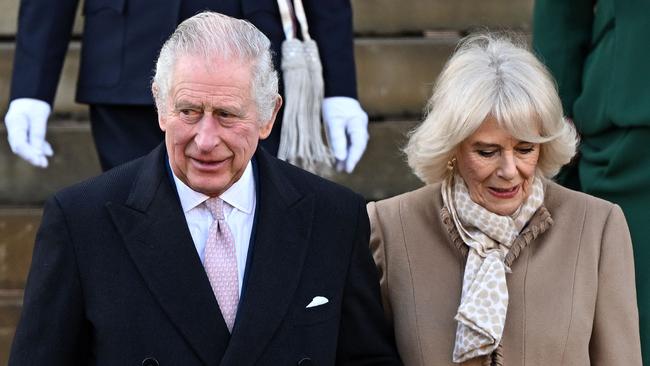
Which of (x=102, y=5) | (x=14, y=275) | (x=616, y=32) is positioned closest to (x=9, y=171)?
(x=14, y=275)

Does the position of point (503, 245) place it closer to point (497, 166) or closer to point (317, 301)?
point (497, 166)

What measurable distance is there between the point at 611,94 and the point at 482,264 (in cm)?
90

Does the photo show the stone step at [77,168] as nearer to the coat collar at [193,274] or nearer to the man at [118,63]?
the man at [118,63]

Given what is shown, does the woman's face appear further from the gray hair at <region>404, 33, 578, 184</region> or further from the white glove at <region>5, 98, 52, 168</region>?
the white glove at <region>5, 98, 52, 168</region>

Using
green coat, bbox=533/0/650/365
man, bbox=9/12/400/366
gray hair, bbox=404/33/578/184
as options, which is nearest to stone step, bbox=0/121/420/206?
green coat, bbox=533/0/650/365

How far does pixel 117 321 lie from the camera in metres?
3.22

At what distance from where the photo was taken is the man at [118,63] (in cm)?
412

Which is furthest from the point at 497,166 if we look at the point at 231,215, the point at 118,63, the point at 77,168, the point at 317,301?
the point at 77,168

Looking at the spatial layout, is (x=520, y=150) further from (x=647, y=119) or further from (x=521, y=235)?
(x=647, y=119)

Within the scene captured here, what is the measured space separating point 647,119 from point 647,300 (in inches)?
19.9

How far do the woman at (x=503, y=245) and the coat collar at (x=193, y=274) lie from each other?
1.45 feet

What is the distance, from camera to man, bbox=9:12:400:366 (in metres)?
3.20

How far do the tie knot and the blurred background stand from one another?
2837 millimetres

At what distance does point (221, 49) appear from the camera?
3.18 metres
